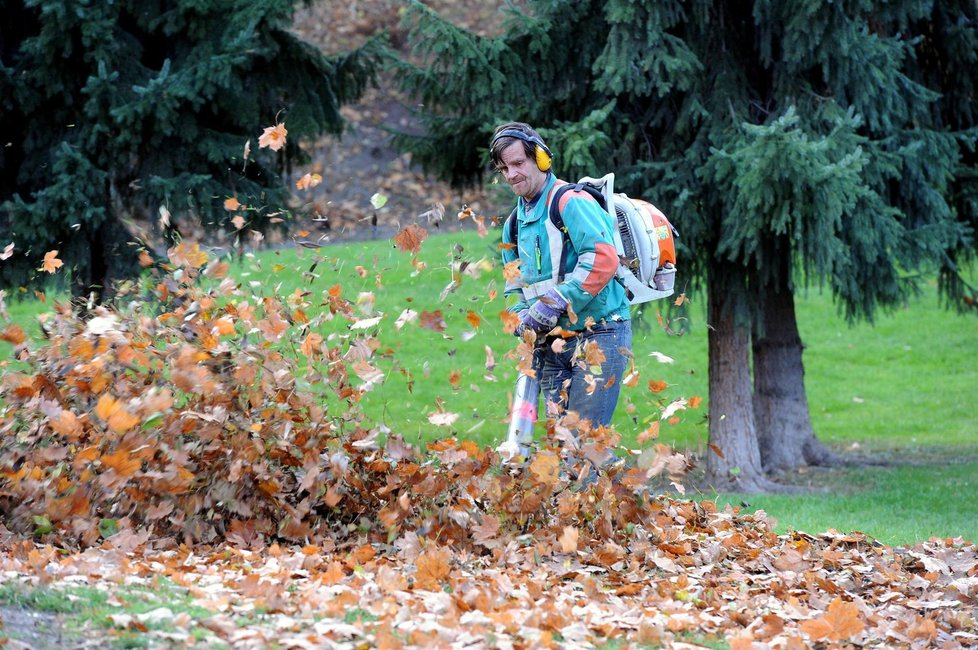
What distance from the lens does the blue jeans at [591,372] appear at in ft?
18.2

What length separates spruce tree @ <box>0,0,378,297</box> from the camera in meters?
8.85

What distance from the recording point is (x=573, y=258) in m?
5.52

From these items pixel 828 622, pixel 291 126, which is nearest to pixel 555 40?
pixel 291 126

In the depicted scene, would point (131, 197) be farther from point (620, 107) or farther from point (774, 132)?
point (774, 132)

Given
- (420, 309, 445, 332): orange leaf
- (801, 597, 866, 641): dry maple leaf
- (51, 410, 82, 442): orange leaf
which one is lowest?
(801, 597, 866, 641): dry maple leaf

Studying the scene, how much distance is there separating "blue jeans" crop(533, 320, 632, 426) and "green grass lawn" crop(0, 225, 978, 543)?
12.6 inches

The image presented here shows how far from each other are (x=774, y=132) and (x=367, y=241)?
40.7ft

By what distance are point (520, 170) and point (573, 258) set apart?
1.64 feet

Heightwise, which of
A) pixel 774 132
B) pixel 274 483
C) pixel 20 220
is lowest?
pixel 274 483

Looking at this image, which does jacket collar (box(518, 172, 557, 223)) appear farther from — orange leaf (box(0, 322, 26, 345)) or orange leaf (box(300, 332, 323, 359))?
orange leaf (box(0, 322, 26, 345))

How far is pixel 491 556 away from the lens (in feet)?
16.9

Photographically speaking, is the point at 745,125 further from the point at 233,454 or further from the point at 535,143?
the point at 233,454

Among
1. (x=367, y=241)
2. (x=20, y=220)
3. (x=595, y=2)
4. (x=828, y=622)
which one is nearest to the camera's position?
(x=828, y=622)

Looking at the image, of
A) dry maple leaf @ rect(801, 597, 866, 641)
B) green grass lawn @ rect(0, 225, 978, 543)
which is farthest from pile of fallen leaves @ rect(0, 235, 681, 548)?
dry maple leaf @ rect(801, 597, 866, 641)
